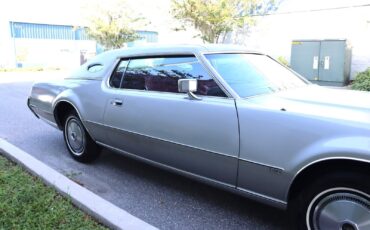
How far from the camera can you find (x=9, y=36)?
30.0 m

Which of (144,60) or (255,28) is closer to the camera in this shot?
(144,60)

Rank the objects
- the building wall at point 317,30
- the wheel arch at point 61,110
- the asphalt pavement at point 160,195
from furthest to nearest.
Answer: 1. the building wall at point 317,30
2. the wheel arch at point 61,110
3. the asphalt pavement at point 160,195

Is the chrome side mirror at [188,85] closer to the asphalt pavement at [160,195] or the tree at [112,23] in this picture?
the asphalt pavement at [160,195]

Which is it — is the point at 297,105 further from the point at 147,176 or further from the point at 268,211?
the point at 147,176

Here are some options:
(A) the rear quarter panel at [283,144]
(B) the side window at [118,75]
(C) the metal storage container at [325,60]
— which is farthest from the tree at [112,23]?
(A) the rear quarter panel at [283,144]

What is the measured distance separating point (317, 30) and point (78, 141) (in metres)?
13.6

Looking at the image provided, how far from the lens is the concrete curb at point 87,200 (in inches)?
119

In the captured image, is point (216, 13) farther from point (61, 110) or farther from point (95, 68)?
point (95, 68)

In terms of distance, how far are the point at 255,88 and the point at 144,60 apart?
1.37 m

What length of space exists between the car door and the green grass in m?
0.92

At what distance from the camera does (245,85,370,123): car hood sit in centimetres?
273

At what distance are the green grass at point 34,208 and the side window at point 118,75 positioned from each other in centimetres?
132

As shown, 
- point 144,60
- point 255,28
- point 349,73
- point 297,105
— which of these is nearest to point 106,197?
point 144,60

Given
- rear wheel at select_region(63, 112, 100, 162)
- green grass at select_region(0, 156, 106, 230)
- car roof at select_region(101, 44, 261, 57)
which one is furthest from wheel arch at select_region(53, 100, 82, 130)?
green grass at select_region(0, 156, 106, 230)
